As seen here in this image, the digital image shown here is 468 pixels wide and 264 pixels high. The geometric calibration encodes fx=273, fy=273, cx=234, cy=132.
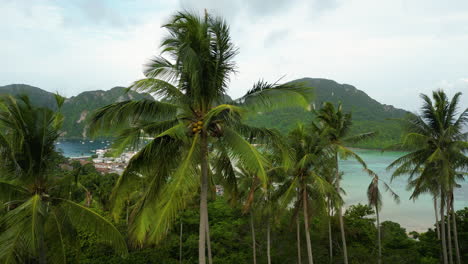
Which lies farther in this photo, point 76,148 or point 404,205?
point 76,148

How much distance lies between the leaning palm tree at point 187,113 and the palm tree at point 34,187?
1.37 metres

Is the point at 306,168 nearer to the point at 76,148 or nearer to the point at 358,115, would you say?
the point at 358,115

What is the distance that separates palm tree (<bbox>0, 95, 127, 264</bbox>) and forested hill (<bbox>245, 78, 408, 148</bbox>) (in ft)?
117

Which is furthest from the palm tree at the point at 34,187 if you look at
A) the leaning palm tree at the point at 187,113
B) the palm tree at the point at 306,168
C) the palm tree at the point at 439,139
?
the palm tree at the point at 439,139

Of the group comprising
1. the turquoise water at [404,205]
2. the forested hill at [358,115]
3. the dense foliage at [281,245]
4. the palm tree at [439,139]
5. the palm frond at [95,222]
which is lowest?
the turquoise water at [404,205]

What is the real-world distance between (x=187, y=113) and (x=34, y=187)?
385 centimetres

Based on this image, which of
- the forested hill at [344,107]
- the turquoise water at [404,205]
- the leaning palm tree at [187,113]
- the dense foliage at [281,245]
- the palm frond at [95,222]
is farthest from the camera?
the forested hill at [344,107]

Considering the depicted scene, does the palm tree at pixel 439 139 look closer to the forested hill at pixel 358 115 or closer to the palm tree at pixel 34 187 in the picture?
the palm tree at pixel 34 187

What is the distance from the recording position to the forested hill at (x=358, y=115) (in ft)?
231

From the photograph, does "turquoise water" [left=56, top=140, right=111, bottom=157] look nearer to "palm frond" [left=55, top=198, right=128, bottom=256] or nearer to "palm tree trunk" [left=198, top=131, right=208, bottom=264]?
"palm frond" [left=55, top=198, right=128, bottom=256]

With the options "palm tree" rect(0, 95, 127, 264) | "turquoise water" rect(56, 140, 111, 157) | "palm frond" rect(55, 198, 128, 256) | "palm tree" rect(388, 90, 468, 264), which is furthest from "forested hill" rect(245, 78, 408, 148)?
"turquoise water" rect(56, 140, 111, 157)

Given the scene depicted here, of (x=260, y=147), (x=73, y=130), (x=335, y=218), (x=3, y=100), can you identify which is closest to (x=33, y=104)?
(x=3, y=100)

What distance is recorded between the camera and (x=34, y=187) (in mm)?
6062

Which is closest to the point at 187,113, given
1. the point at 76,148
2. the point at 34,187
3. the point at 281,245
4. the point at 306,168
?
the point at 34,187
